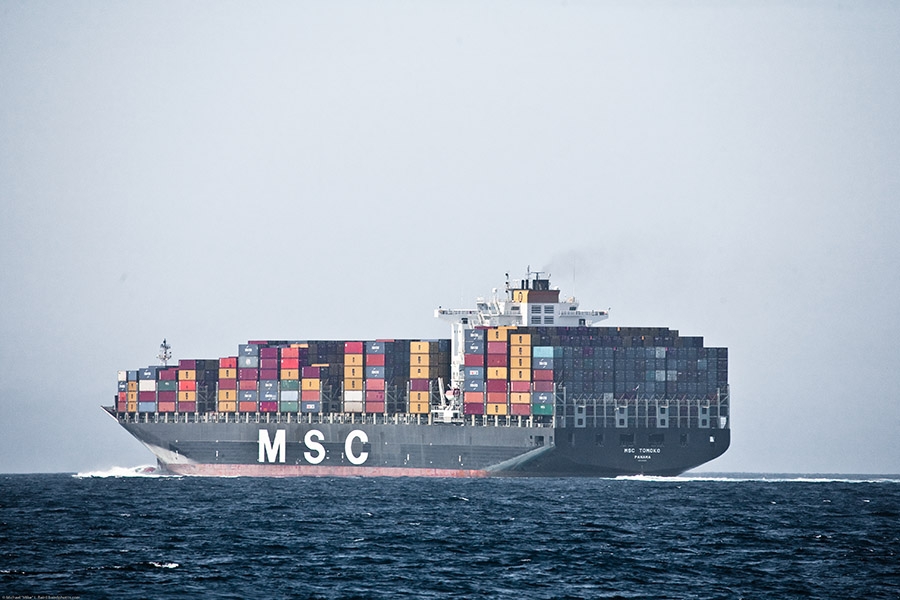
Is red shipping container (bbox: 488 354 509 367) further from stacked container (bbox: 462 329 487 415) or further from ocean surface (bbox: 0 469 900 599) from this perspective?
ocean surface (bbox: 0 469 900 599)

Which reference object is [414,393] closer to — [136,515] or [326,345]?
[326,345]

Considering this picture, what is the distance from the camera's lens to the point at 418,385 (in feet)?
384

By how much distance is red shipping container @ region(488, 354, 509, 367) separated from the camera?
111m

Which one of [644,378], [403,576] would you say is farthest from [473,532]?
[644,378]

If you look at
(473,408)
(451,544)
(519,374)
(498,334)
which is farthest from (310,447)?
(451,544)

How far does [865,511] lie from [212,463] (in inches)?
2409

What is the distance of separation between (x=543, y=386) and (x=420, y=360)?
12454 mm

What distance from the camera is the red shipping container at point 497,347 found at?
11156 centimetres

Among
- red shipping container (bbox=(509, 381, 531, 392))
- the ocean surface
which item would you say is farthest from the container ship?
the ocean surface

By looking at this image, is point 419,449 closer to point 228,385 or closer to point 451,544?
point 228,385

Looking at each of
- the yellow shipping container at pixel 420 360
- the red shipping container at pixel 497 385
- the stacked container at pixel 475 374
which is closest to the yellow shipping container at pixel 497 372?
the red shipping container at pixel 497 385

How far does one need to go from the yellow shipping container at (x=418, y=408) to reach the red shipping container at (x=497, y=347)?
25.4ft

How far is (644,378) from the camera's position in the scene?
109188 millimetres

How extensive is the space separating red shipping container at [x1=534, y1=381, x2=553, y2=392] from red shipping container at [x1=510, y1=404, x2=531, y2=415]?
1.40 m
